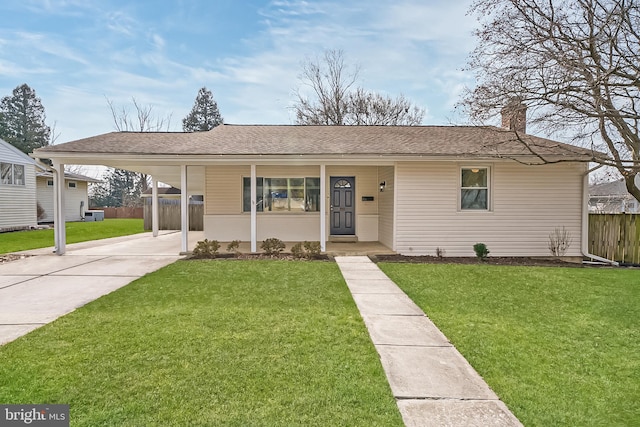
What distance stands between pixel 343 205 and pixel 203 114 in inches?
1415

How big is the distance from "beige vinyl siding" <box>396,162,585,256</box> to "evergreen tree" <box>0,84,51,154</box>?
42775 millimetres

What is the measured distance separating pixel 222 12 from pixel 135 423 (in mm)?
12768

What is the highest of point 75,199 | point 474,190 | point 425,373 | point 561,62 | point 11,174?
point 561,62

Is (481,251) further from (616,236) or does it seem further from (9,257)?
(9,257)

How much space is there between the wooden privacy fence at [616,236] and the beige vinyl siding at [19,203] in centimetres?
2389

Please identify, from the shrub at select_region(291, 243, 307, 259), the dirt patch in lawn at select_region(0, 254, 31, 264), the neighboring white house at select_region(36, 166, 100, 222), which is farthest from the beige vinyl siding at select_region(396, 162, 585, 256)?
the neighboring white house at select_region(36, 166, 100, 222)

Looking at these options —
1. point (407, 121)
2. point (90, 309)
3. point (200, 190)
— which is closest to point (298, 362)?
point (90, 309)

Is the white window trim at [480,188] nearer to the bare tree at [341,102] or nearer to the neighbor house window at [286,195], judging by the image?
the neighbor house window at [286,195]

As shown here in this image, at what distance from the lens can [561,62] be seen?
7348 mm

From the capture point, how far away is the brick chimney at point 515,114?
8.12 meters

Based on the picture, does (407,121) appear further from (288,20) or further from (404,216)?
(404,216)

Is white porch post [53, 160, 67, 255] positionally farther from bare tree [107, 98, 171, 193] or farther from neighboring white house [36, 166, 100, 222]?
bare tree [107, 98, 171, 193]

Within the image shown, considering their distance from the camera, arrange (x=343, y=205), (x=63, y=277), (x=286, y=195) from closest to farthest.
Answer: (x=63, y=277) < (x=286, y=195) < (x=343, y=205)

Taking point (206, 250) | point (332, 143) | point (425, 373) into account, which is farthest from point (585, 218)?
point (206, 250)
